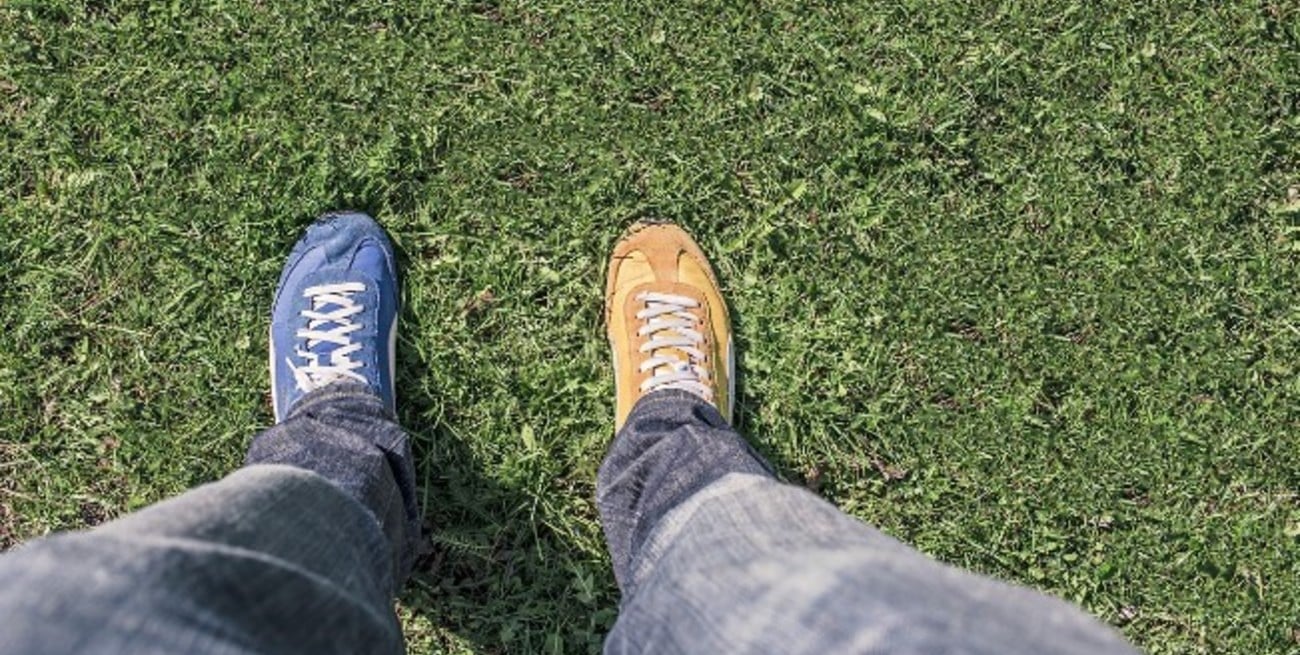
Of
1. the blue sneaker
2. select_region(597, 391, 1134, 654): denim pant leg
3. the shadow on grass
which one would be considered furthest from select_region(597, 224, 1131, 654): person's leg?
the blue sneaker

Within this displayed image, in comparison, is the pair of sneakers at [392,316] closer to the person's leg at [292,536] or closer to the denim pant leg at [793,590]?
the person's leg at [292,536]

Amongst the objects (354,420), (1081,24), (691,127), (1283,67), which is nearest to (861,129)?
(691,127)

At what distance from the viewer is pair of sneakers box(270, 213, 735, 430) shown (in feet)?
9.51

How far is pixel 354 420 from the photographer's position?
2738 millimetres

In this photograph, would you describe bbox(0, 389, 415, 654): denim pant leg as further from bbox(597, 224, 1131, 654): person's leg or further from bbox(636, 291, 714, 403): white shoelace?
bbox(636, 291, 714, 403): white shoelace

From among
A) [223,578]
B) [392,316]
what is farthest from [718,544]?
[392,316]

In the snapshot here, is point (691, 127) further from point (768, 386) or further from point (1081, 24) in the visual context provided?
point (1081, 24)

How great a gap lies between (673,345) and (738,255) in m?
0.30

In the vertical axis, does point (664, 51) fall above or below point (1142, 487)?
above

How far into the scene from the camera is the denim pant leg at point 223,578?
144cm

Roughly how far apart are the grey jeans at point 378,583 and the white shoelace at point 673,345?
20.7 inches

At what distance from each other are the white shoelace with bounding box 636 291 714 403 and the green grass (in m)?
0.14

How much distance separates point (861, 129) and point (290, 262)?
5.13 feet

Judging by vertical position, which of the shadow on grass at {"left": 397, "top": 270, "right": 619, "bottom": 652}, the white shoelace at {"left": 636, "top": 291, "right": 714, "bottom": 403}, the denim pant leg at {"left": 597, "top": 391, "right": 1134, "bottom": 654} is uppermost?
the denim pant leg at {"left": 597, "top": 391, "right": 1134, "bottom": 654}
